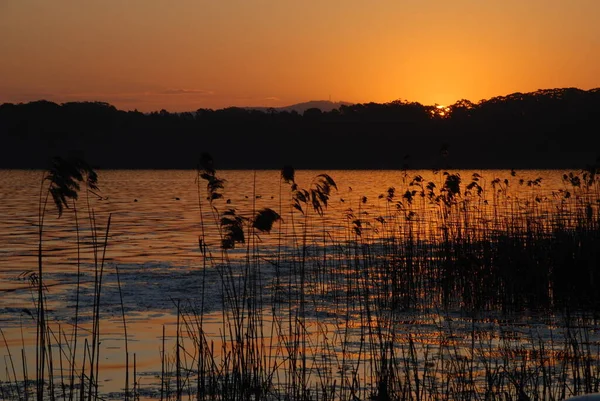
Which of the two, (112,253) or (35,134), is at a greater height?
(35,134)

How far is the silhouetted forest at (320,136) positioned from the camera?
122 meters

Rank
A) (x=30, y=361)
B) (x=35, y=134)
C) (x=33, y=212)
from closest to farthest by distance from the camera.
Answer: (x=30, y=361) < (x=33, y=212) < (x=35, y=134)

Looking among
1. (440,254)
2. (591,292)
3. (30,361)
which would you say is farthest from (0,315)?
(591,292)

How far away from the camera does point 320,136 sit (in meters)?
139

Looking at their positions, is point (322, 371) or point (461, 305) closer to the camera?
point (322, 371)

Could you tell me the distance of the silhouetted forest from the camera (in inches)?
4801

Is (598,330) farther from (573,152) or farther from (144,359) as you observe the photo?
(573,152)

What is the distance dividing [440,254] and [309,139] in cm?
12294

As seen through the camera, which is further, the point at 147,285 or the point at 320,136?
the point at 320,136

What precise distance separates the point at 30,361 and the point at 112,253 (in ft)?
37.8

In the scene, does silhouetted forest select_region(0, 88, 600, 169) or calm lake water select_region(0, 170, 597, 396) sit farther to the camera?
silhouetted forest select_region(0, 88, 600, 169)

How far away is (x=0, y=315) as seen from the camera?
39.4 feet

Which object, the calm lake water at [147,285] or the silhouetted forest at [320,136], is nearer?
the calm lake water at [147,285]

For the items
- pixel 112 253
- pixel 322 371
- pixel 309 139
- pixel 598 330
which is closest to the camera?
pixel 322 371
